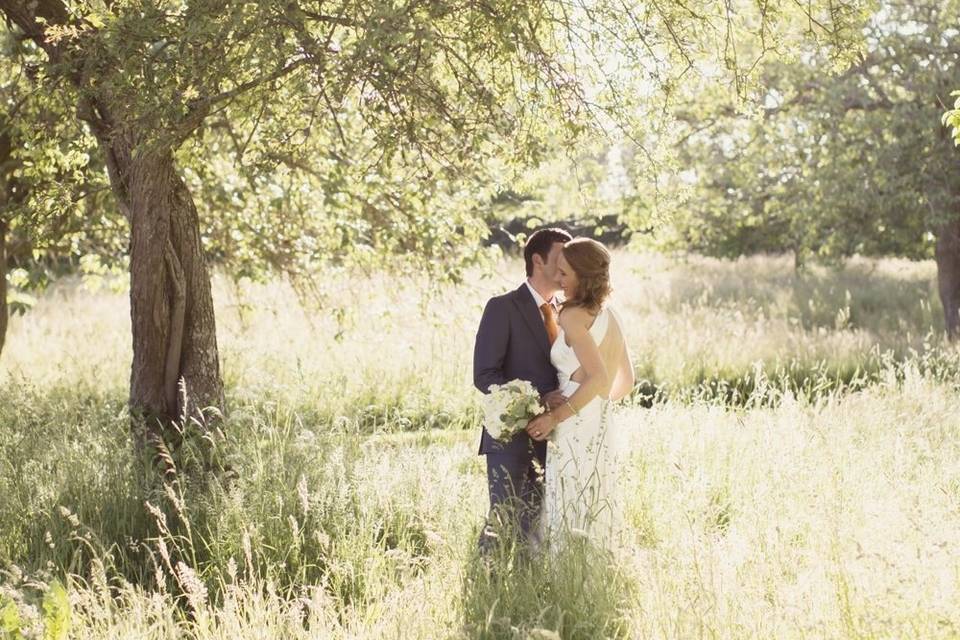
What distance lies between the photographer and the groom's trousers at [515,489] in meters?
5.59

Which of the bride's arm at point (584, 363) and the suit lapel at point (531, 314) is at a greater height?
the suit lapel at point (531, 314)

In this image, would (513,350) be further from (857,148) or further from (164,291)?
(857,148)

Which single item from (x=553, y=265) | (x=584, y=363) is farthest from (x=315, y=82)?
(x=584, y=363)

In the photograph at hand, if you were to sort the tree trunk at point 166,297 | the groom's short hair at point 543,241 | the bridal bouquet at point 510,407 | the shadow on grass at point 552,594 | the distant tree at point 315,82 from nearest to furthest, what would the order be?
the shadow on grass at point 552,594, the distant tree at point 315,82, the bridal bouquet at point 510,407, the groom's short hair at point 543,241, the tree trunk at point 166,297

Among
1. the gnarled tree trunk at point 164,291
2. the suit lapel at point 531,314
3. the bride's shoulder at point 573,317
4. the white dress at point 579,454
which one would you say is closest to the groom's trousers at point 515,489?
the white dress at point 579,454

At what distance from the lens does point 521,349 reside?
5848mm

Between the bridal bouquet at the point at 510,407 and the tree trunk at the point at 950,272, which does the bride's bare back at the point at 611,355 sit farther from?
the tree trunk at the point at 950,272

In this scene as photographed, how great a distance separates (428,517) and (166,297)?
2708 mm

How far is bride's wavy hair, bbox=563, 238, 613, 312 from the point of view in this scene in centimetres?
556

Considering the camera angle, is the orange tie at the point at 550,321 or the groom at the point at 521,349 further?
the orange tie at the point at 550,321

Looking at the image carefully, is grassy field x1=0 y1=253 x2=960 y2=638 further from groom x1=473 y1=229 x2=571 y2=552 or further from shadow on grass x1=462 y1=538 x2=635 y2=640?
groom x1=473 y1=229 x2=571 y2=552

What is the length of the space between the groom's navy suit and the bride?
102 mm

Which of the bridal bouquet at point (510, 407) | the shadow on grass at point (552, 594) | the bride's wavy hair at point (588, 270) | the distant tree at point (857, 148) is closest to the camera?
the shadow on grass at point (552, 594)

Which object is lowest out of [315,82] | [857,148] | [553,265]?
[553,265]
